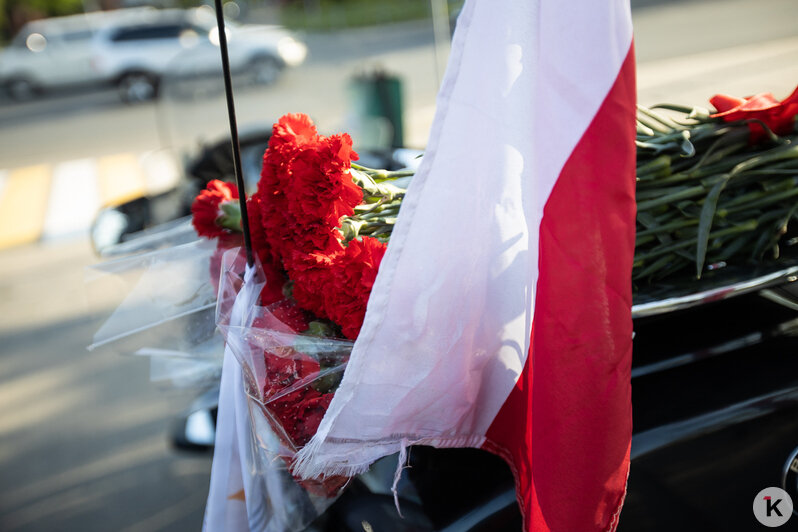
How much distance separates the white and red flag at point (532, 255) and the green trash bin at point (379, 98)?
13.8 feet

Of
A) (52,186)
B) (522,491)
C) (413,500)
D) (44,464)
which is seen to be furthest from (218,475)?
(52,186)

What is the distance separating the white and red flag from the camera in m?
0.91

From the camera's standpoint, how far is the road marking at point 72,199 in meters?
6.64

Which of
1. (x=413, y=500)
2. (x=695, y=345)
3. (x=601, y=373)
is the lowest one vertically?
(x=413, y=500)

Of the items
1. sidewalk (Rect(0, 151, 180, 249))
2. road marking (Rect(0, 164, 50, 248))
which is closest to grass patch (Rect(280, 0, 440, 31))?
sidewalk (Rect(0, 151, 180, 249))

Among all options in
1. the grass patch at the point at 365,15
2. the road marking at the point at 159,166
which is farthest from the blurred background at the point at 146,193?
the grass patch at the point at 365,15

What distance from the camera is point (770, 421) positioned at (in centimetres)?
122

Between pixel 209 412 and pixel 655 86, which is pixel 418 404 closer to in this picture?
pixel 209 412

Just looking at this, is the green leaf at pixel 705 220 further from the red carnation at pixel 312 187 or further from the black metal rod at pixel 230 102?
the black metal rod at pixel 230 102

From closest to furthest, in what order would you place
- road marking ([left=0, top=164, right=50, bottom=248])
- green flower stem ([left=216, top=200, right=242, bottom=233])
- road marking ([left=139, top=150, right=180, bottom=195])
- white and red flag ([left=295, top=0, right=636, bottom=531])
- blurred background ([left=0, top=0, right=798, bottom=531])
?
1. white and red flag ([left=295, top=0, right=636, bottom=531])
2. green flower stem ([left=216, top=200, right=242, bottom=233])
3. blurred background ([left=0, top=0, right=798, bottom=531])
4. road marking ([left=139, top=150, right=180, bottom=195])
5. road marking ([left=0, top=164, right=50, bottom=248])

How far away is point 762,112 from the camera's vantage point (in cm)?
145

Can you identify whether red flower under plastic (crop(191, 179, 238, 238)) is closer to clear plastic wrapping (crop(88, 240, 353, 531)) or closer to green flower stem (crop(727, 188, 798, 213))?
clear plastic wrapping (crop(88, 240, 353, 531))

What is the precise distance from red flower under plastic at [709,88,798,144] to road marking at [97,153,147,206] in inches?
247

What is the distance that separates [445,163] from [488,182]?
75mm
